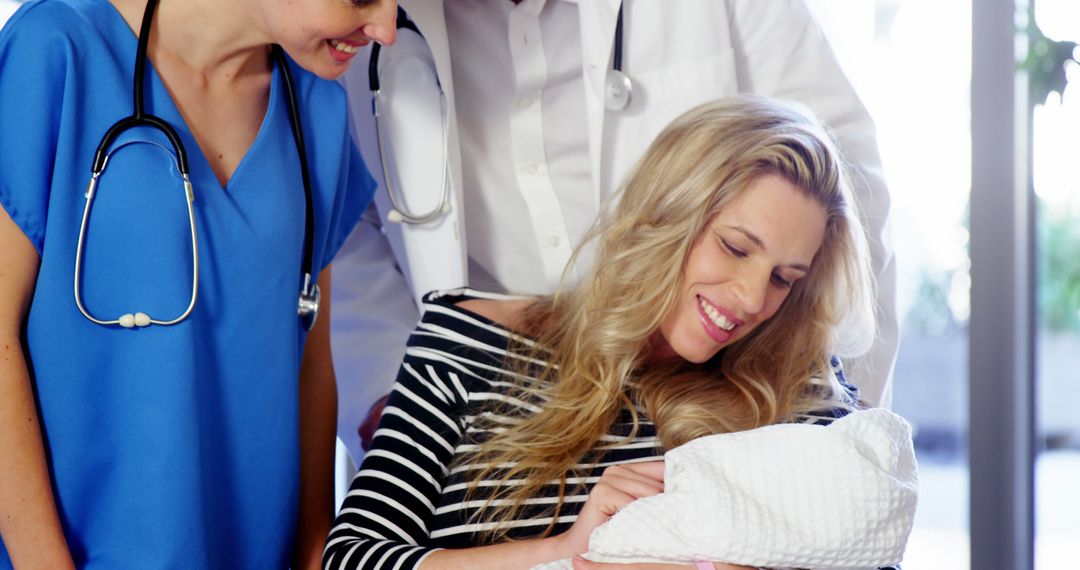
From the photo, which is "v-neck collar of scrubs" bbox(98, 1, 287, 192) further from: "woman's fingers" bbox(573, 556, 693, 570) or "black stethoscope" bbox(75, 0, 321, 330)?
"woman's fingers" bbox(573, 556, 693, 570)

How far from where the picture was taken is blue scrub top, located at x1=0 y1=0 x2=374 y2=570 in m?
1.16

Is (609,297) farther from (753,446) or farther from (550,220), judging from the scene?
(753,446)

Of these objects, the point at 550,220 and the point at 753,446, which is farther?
the point at 550,220

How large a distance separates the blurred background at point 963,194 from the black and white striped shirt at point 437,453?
830mm

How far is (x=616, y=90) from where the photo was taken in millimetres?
1657

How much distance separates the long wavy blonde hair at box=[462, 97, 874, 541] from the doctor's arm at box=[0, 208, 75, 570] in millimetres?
509

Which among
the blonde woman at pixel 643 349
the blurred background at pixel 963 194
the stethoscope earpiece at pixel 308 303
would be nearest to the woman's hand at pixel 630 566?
the blonde woman at pixel 643 349

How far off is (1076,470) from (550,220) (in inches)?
48.3

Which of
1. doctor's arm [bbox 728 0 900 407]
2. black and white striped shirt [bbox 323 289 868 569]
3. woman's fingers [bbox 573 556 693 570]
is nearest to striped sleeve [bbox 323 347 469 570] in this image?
black and white striped shirt [bbox 323 289 868 569]

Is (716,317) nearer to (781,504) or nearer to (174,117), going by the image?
(781,504)

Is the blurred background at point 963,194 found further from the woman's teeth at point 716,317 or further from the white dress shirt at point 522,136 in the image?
the woman's teeth at point 716,317

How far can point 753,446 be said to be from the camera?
1174 millimetres

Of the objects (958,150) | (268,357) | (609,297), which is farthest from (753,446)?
(958,150)

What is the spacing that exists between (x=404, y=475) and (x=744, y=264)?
0.54 meters
